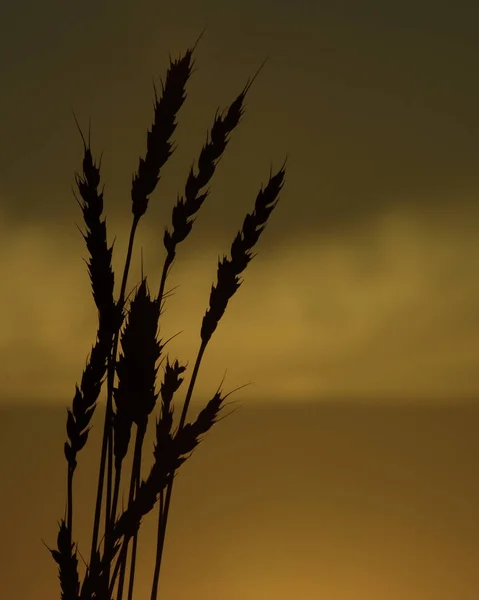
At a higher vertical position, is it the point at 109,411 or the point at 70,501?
the point at 109,411

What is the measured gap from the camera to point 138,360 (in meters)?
1.47

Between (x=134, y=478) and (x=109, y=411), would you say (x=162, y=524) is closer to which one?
(x=134, y=478)

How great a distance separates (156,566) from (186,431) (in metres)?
0.44

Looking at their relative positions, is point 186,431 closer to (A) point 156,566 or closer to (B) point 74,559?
(B) point 74,559

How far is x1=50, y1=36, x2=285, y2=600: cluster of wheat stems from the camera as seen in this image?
145 centimetres

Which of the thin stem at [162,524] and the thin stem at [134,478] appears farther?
the thin stem at [162,524]

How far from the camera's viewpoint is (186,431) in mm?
1462

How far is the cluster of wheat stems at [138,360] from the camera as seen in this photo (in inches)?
56.9

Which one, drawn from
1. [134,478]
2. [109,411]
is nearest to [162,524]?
[134,478]

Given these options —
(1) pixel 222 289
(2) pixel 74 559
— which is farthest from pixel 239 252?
(2) pixel 74 559

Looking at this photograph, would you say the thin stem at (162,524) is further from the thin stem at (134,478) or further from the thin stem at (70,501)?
A: the thin stem at (70,501)

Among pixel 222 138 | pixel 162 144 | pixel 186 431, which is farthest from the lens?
pixel 222 138

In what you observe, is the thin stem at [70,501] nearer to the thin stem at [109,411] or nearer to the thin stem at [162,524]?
the thin stem at [109,411]

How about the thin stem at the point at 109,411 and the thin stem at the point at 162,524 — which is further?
the thin stem at the point at 162,524
